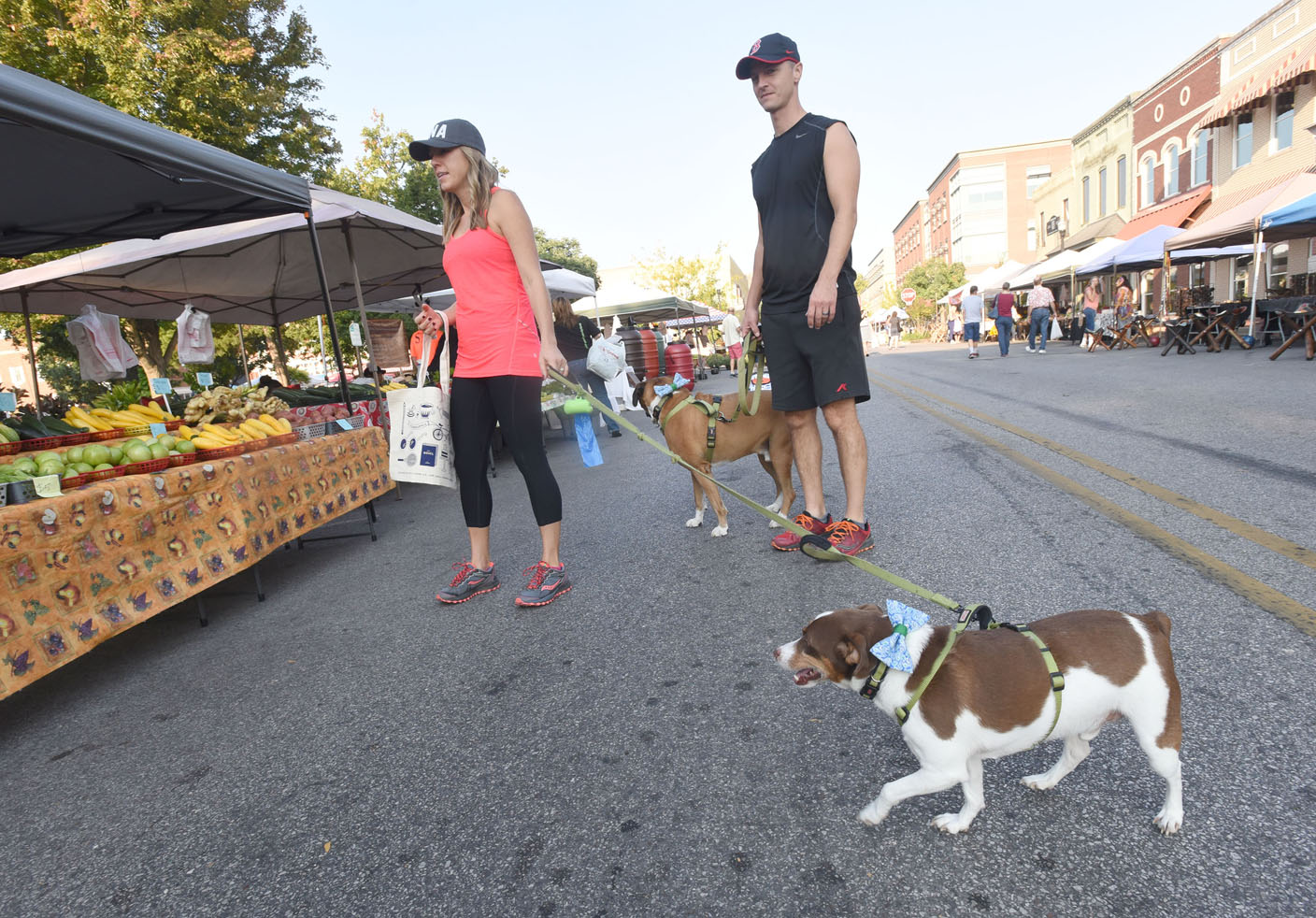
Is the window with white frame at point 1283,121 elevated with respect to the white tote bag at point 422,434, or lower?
elevated

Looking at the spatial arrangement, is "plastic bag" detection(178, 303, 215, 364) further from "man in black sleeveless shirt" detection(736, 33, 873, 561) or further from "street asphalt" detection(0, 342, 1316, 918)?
"man in black sleeveless shirt" detection(736, 33, 873, 561)

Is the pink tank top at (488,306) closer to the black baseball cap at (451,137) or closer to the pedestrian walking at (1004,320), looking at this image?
the black baseball cap at (451,137)

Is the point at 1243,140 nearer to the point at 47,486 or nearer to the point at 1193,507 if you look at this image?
the point at 1193,507

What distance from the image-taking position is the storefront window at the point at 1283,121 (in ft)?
66.5

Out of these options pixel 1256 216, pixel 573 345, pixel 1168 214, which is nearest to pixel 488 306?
pixel 573 345

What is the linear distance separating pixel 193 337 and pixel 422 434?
7.10 meters

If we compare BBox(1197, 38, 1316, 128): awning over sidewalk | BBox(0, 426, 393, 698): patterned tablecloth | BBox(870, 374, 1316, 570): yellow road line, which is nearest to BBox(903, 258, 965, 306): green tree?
BBox(1197, 38, 1316, 128): awning over sidewalk

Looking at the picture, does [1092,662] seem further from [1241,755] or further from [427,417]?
[427,417]

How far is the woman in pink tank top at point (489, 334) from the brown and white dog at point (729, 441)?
3.77ft

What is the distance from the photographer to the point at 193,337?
8836mm

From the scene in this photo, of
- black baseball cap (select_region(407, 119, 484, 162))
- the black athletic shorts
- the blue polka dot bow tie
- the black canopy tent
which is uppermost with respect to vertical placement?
the black canopy tent

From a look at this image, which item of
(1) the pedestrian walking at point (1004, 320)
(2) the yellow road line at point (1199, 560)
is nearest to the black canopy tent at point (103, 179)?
(2) the yellow road line at point (1199, 560)

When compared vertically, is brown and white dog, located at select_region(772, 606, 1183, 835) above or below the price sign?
below

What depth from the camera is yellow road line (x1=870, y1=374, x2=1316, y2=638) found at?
2.44m
